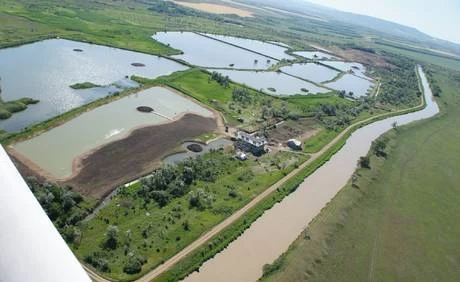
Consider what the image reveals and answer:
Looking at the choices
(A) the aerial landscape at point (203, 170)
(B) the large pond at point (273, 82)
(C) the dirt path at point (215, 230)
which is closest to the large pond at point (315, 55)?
(A) the aerial landscape at point (203, 170)

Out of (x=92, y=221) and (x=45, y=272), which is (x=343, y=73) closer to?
(x=92, y=221)

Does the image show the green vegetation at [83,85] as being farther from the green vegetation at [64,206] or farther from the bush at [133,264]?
the bush at [133,264]

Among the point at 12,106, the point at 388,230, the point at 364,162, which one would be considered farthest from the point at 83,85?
the point at 388,230

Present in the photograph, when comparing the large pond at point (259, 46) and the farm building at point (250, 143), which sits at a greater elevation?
the farm building at point (250, 143)

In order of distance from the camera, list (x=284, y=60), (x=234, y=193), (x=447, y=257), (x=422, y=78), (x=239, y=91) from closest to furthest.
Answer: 1. (x=447, y=257)
2. (x=234, y=193)
3. (x=239, y=91)
4. (x=284, y=60)
5. (x=422, y=78)

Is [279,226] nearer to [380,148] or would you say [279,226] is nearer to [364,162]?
[364,162]

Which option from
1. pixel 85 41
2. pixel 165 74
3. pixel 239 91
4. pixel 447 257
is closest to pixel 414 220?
pixel 447 257
